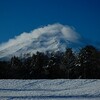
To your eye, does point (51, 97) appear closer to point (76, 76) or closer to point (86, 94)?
point (86, 94)

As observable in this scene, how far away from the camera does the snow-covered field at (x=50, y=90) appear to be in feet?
77.5

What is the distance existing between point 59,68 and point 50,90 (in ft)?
126

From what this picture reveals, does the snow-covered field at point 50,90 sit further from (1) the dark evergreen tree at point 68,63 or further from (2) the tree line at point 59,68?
(1) the dark evergreen tree at point 68,63

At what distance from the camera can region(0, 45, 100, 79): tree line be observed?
6209 centimetres

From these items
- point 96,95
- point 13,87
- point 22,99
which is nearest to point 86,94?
point 96,95

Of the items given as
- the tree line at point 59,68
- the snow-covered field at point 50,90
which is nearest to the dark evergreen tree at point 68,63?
the tree line at point 59,68

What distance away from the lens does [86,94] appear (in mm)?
24172

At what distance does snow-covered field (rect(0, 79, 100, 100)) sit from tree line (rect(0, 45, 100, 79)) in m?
30.8

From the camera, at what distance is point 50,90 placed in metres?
26.9

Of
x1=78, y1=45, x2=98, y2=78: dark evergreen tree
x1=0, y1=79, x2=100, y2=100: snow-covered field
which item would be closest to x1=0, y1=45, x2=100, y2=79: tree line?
x1=78, y1=45, x2=98, y2=78: dark evergreen tree

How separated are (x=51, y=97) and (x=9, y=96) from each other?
2.91 m

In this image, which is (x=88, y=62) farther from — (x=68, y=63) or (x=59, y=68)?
(x=59, y=68)

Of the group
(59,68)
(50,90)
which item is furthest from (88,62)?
(50,90)

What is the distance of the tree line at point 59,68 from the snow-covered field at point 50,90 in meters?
30.8
